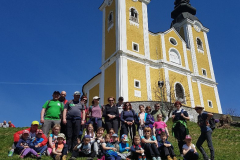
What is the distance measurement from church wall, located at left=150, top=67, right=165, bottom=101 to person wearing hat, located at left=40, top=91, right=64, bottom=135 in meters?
17.0

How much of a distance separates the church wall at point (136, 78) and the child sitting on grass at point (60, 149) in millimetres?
15289

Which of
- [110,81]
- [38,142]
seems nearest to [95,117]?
[38,142]

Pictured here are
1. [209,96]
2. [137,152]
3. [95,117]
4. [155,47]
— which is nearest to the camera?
[137,152]

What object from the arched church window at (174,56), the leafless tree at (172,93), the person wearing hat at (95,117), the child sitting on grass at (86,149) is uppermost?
the arched church window at (174,56)

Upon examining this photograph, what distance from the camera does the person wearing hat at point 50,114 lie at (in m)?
6.97

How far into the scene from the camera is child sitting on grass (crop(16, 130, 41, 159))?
6303 mm

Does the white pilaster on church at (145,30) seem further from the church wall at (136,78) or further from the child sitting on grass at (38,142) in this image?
the child sitting on grass at (38,142)

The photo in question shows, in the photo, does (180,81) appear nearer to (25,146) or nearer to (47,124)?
(47,124)

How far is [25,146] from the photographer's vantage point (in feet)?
21.4

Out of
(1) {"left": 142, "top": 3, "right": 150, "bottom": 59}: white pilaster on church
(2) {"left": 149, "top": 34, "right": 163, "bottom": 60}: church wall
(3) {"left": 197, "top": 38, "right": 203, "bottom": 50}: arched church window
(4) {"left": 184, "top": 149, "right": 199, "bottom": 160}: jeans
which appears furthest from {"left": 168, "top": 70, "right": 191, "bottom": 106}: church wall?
(4) {"left": 184, "top": 149, "right": 199, "bottom": 160}: jeans

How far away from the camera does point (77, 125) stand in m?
6.77

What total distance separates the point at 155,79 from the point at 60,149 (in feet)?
62.7

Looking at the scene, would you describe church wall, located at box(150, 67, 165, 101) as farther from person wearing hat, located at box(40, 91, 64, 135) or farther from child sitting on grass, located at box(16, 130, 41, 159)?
child sitting on grass, located at box(16, 130, 41, 159)

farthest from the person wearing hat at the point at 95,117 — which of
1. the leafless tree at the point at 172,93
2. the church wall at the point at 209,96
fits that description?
the church wall at the point at 209,96
